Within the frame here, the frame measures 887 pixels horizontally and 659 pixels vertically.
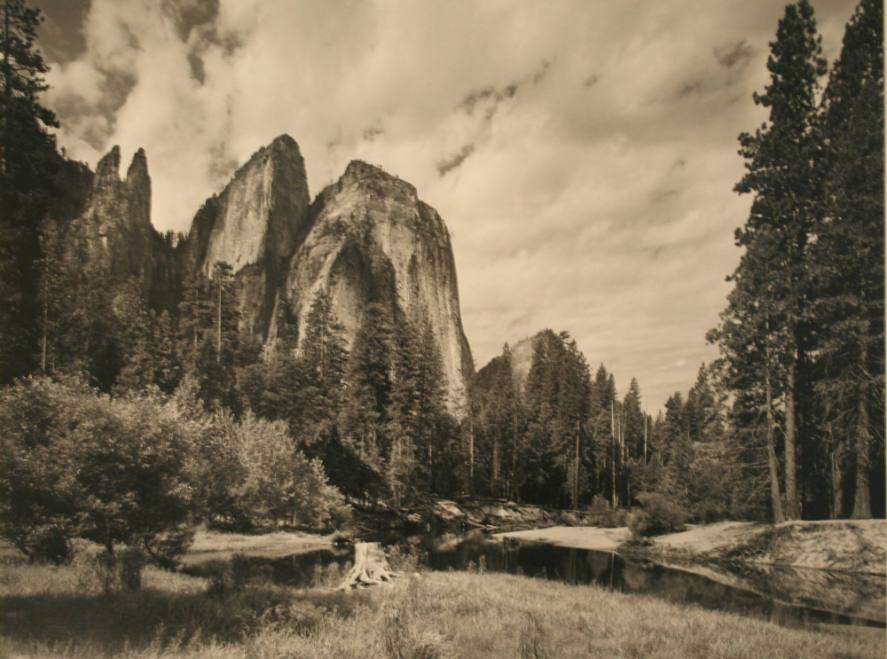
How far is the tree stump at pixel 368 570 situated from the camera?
16250 mm

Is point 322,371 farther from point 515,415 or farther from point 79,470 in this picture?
point 79,470

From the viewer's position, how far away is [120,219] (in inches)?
3472

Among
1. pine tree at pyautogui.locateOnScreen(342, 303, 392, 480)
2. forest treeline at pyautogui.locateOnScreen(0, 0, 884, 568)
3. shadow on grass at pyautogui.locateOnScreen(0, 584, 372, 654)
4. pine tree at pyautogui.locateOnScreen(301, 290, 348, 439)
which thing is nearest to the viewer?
shadow on grass at pyautogui.locateOnScreen(0, 584, 372, 654)

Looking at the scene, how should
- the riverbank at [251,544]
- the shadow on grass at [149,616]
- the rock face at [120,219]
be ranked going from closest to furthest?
1. the shadow on grass at [149,616]
2. the riverbank at [251,544]
3. the rock face at [120,219]

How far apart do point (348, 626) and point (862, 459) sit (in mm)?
21807

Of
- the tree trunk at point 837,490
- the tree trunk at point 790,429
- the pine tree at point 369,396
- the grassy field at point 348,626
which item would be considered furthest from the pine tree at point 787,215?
the pine tree at point 369,396

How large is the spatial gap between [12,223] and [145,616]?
10940mm

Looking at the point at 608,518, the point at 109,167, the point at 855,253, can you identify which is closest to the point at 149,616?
the point at 855,253

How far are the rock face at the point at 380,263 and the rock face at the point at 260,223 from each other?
467 centimetres

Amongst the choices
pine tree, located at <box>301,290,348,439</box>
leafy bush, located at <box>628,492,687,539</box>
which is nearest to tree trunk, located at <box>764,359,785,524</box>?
leafy bush, located at <box>628,492,687,539</box>

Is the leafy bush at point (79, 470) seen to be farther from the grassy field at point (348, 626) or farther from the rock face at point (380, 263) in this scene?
the rock face at point (380, 263)

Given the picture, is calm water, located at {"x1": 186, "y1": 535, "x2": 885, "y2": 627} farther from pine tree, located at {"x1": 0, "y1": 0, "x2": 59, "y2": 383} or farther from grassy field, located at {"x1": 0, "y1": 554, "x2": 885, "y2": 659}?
pine tree, located at {"x1": 0, "y1": 0, "x2": 59, "y2": 383}

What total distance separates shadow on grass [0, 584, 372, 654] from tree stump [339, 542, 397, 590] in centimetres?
308

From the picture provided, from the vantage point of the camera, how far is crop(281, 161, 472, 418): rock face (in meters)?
102
